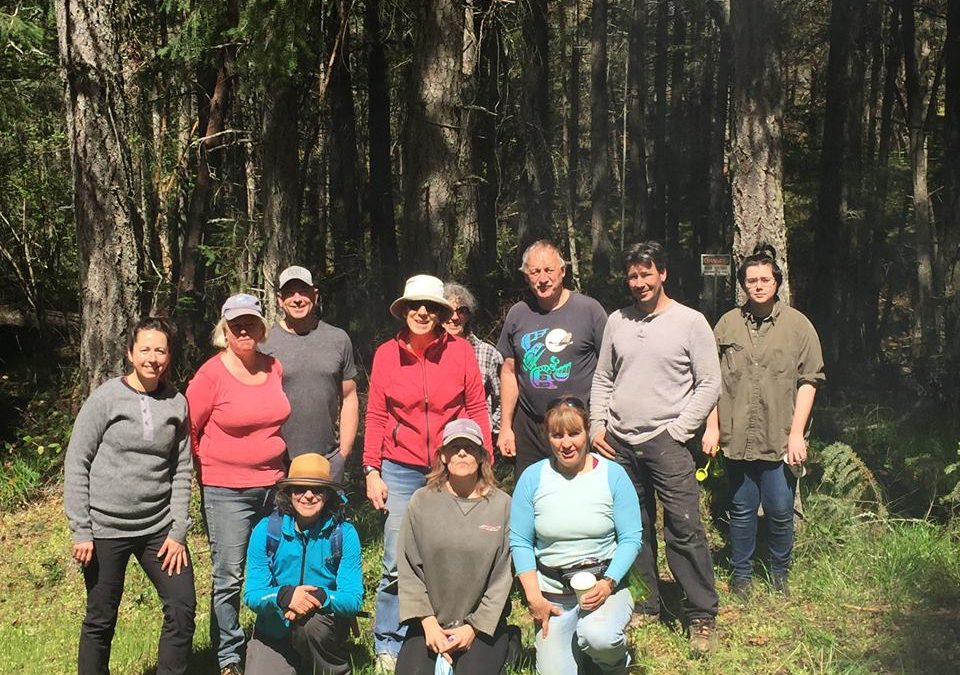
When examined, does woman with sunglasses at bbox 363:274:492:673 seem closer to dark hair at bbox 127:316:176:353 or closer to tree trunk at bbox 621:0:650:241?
dark hair at bbox 127:316:176:353

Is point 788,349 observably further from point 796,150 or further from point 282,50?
point 796,150

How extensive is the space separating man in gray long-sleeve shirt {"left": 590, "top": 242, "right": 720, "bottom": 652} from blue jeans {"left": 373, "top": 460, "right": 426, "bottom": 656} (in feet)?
4.19

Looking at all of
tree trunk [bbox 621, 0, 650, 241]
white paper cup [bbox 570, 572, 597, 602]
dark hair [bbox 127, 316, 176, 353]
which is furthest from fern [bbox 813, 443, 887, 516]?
tree trunk [bbox 621, 0, 650, 241]

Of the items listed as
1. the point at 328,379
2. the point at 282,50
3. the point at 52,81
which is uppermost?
the point at 52,81

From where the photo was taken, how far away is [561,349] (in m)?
5.39

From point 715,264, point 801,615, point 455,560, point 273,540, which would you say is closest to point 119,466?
point 273,540

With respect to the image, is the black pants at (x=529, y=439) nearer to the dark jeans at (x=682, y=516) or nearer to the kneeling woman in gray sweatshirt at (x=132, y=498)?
the dark jeans at (x=682, y=516)

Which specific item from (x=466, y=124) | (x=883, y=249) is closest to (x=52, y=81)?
(x=466, y=124)

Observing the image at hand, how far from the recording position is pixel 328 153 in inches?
689

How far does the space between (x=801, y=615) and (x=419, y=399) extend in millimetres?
2661

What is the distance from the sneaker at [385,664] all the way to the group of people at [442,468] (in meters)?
0.01

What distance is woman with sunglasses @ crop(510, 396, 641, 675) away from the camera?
4.47 meters

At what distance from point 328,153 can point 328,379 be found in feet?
43.1

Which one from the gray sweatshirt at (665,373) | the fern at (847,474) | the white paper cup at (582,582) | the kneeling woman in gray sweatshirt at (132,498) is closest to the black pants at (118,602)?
the kneeling woman in gray sweatshirt at (132,498)
